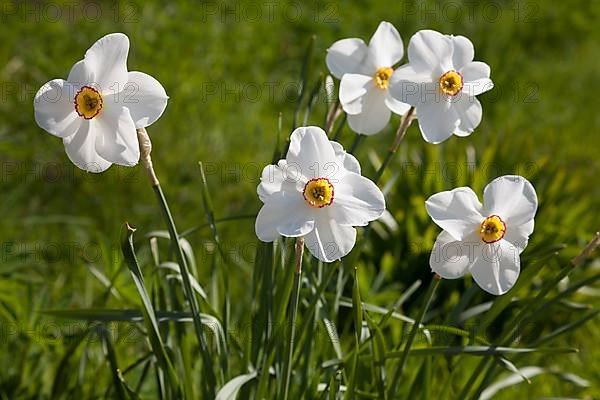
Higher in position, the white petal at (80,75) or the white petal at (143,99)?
the white petal at (80,75)

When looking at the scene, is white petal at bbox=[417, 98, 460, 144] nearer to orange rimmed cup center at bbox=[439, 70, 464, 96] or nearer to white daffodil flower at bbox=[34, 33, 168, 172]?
orange rimmed cup center at bbox=[439, 70, 464, 96]

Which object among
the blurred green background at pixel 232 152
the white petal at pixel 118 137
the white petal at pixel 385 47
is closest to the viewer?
the white petal at pixel 118 137

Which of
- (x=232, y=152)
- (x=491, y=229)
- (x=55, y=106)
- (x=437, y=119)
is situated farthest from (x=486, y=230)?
(x=232, y=152)

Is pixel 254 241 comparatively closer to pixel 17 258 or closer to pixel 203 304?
pixel 17 258

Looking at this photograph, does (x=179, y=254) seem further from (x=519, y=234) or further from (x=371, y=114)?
(x=519, y=234)

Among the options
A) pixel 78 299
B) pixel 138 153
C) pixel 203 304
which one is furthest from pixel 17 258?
pixel 138 153

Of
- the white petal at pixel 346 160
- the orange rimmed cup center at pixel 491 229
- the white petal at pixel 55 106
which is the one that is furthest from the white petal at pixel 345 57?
the white petal at pixel 55 106

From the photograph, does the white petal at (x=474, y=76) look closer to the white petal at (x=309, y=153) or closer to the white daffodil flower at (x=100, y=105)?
the white petal at (x=309, y=153)

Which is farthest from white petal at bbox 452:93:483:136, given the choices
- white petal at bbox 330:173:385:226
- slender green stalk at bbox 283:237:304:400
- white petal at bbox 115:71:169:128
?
white petal at bbox 115:71:169:128
